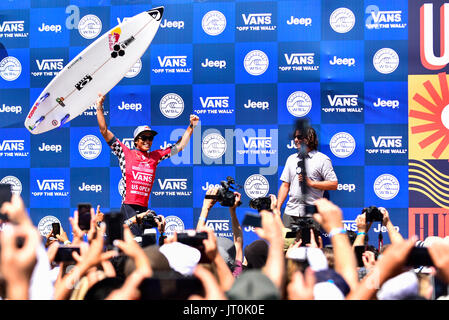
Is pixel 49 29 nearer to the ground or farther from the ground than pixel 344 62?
farther from the ground

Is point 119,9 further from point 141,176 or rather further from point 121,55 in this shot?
point 141,176

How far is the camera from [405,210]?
460 centimetres

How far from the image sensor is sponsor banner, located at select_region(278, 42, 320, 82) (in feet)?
15.6

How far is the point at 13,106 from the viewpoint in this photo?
202 inches

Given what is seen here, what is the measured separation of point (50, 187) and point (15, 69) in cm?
133

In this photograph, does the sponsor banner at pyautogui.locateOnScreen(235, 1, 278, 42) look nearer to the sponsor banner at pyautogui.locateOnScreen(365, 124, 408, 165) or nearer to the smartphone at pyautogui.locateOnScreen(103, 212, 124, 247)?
the sponsor banner at pyautogui.locateOnScreen(365, 124, 408, 165)

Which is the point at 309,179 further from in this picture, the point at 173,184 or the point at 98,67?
the point at 98,67

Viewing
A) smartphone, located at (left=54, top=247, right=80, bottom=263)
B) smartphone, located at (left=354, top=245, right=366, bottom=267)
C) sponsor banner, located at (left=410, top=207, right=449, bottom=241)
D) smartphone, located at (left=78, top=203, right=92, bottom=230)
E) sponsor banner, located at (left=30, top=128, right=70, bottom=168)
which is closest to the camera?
smartphone, located at (left=54, top=247, right=80, bottom=263)

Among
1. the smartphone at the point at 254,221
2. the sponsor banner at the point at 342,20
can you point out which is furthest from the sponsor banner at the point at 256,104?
the smartphone at the point at 254,221

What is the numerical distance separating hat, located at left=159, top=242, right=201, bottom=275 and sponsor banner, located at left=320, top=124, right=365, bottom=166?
130 inches

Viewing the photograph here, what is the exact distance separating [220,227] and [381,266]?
3.60m

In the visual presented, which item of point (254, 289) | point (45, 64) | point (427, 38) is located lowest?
point (254, 289)

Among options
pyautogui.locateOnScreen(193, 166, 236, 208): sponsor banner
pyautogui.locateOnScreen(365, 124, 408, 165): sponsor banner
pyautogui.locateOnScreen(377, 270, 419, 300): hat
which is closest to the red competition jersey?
pyautogui.locateOnScreen(193, 166, 236, 208): sponsor banner

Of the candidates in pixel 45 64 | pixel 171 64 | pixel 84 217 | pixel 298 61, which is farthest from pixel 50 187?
pixel 84 217
